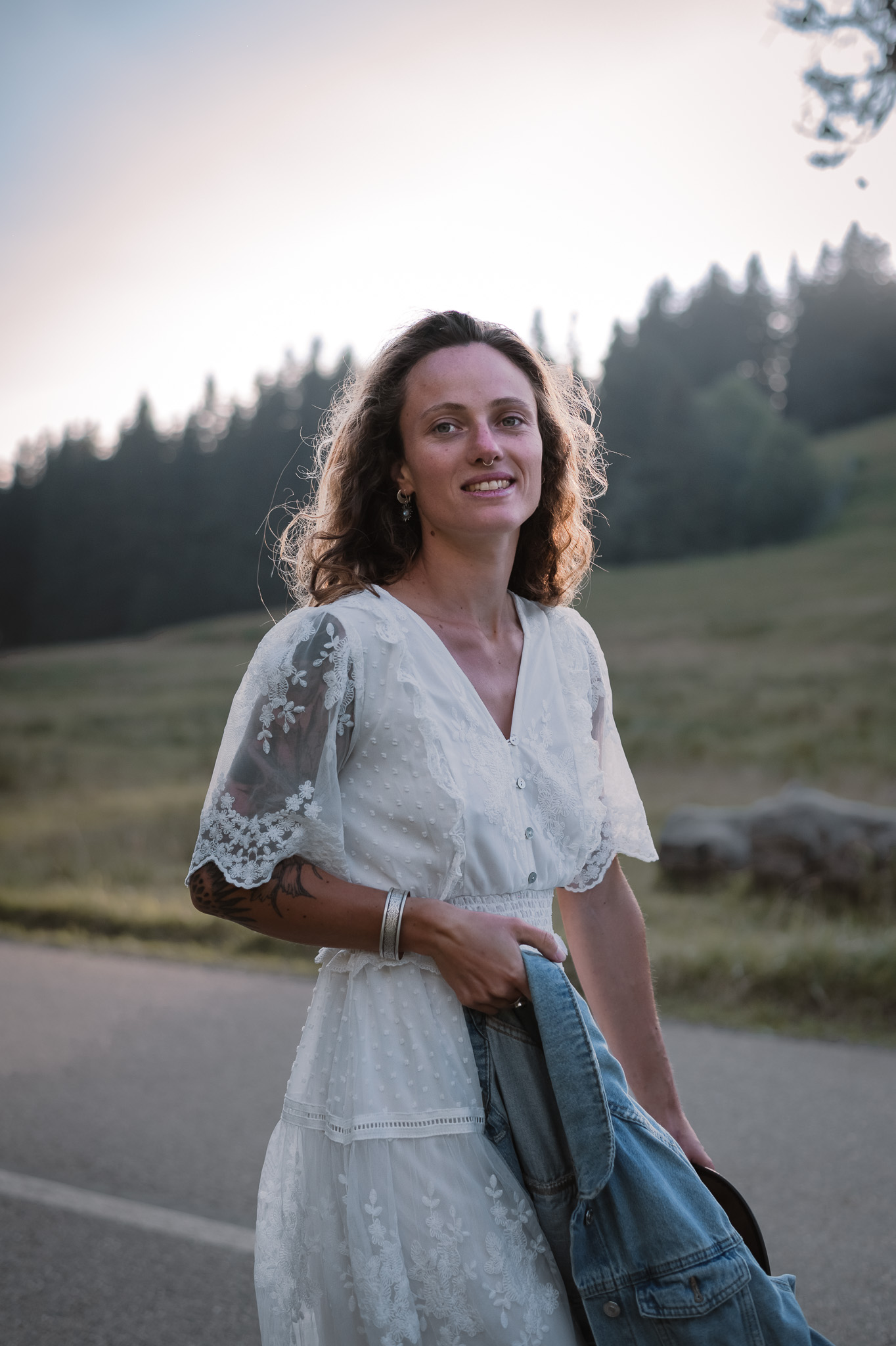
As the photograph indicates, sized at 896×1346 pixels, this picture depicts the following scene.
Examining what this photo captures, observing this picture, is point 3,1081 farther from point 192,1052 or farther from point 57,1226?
point 57,1226

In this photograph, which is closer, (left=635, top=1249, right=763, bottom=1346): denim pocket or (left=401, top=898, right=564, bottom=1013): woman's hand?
(left=635, top=1249, right=763, bottom=1346): denim pocket

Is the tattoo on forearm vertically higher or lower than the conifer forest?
higher

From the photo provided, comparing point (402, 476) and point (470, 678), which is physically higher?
point (402, 476)

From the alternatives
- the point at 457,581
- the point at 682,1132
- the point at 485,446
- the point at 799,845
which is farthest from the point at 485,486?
the point at 799,845

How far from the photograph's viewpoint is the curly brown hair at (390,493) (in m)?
2.20

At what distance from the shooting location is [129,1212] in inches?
153

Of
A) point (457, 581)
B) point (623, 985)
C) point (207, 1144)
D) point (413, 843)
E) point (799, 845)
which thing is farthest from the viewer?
point (799, 845)

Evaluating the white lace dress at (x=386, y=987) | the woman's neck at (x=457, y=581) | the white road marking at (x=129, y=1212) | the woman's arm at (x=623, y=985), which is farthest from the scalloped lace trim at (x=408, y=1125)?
the white road marking at (x=129, y=1212)

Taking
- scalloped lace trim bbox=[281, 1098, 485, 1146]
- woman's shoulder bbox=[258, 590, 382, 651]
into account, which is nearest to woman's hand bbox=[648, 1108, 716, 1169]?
scalloped lace trim bbox=[281, 1098, 485, 1146]

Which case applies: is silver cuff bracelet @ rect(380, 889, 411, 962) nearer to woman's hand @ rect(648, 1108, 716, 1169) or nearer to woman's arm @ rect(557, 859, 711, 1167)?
woman's arm @ rect(557, 859, 711, 1167)

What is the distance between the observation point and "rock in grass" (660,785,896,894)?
7.27 m

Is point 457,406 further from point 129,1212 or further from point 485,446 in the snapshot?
point 129,1212

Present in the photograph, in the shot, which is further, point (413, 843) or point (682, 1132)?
point (682, 1132)

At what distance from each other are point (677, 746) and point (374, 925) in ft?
61.0
